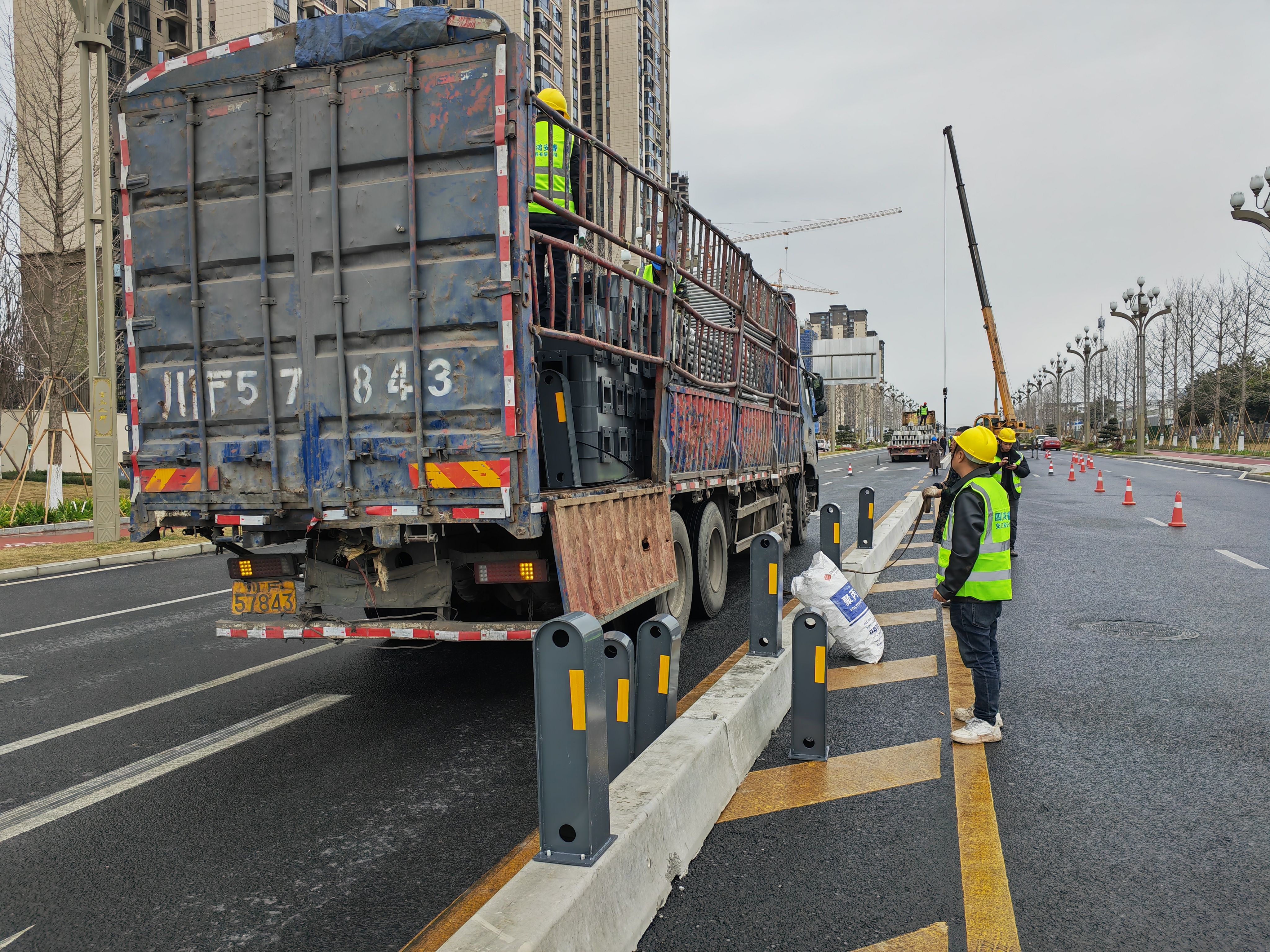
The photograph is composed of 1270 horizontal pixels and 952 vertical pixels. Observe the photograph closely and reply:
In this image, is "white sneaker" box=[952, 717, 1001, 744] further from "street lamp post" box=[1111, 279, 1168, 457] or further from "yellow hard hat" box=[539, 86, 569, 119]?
"street lamp post" box=[1111, 279, 1168, 457]

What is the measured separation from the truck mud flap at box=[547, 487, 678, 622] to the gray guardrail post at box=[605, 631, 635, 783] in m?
0.74

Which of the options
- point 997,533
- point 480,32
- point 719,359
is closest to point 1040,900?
point 997,533

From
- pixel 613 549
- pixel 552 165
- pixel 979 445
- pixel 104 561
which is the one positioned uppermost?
pixel 552 165

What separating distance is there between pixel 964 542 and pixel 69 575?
37.8 feet

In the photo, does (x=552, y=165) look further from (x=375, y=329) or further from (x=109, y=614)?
(x=109, y=614)

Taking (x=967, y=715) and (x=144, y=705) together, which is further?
(x=144, y=705)

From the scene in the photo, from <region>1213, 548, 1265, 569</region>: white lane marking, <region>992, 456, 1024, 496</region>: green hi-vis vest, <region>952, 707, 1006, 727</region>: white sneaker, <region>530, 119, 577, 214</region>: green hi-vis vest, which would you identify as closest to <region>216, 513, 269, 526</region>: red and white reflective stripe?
<region>530, 119, 577, 214</region>: green hi-vis vest

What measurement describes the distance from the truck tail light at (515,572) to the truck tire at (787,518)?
665cm

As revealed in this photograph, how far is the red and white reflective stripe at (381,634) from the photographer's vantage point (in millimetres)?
4820

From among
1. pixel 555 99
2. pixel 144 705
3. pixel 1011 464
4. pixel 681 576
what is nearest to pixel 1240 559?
pixel 1011 464

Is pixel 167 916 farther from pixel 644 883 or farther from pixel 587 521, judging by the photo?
pixel 587 521

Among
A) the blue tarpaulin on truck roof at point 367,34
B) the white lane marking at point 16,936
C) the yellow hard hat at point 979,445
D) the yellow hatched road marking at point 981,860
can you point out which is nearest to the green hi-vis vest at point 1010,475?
the yellow hard hat at point 979,445

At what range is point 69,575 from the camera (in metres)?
11.6

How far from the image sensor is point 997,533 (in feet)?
15.7
